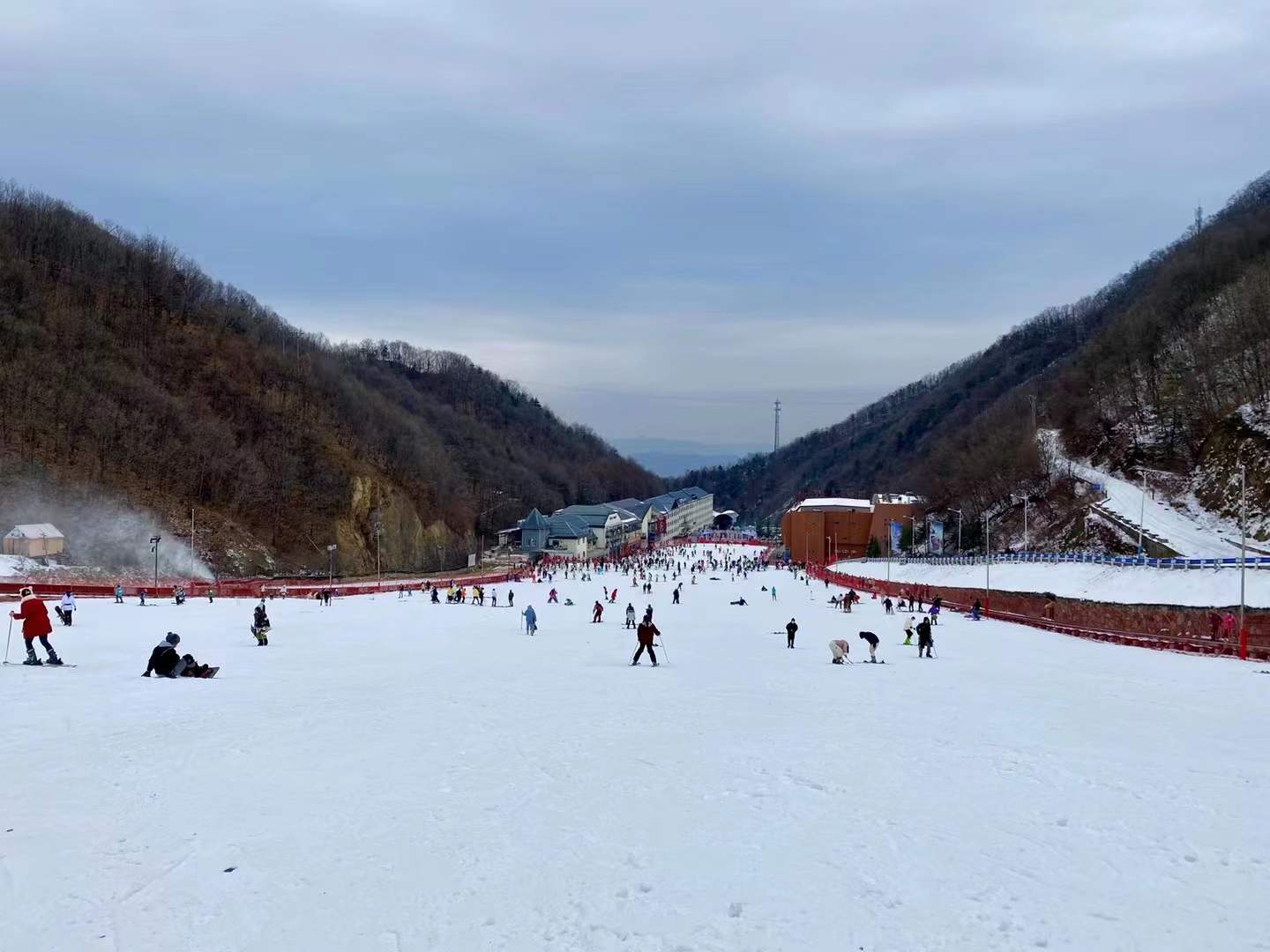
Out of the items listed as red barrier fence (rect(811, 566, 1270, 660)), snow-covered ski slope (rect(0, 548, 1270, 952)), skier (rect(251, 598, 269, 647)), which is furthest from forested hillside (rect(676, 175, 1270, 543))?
skier (rect(251, 598, 269, 647))

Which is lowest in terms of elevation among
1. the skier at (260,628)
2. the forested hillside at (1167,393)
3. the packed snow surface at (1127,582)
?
the skier at (260,628)

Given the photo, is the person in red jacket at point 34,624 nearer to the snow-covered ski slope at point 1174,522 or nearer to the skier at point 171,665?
the skier at point 171,665

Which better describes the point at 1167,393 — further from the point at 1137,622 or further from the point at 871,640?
the point at 871,640

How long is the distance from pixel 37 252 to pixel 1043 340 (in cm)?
17017

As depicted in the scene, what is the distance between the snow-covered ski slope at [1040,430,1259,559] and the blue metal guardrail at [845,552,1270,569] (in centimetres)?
505

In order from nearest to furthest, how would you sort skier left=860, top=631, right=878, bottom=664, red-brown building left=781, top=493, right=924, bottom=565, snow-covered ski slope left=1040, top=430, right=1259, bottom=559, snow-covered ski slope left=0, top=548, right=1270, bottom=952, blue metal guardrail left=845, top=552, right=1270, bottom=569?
snow-covered ski slope left=0, top=548, right=1270, bottom=952, skier left=860, top=631, right=878, bottom=664, blue metal guardrail left=845, top=552, right=1270, bottom=569, snow-covered ski slope left=1040, top=430, right=1259, bottom=559, red-brown building left=781, top=493, right=924, bottom=565

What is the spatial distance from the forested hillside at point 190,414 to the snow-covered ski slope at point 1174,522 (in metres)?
57.6

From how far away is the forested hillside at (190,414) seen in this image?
242 ft

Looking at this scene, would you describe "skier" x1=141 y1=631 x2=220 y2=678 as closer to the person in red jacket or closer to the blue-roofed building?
the person in red jacket

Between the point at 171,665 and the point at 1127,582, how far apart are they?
36090 mm

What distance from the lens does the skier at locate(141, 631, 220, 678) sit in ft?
52.1

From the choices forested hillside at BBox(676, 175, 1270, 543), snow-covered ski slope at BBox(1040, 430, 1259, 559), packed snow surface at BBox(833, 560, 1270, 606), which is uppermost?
forested hillside at BBox(676, 175, 1270, 543)

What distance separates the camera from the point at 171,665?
52.3 feet

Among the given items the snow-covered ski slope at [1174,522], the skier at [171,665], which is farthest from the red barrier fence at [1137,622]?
the skier at [171,665]
